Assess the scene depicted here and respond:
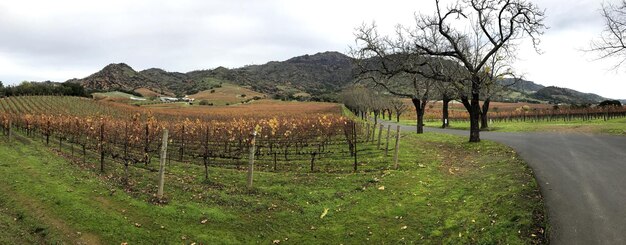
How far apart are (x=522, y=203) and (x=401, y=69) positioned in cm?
1378

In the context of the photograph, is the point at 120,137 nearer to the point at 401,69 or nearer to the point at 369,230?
the point at 401,69

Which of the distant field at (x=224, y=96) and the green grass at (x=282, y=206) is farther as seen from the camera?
the distant field at (x=224, y=96)

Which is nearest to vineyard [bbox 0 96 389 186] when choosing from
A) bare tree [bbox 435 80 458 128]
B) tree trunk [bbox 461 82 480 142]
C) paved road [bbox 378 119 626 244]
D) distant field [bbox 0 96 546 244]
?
distant field [bbox 0 96 546 244]

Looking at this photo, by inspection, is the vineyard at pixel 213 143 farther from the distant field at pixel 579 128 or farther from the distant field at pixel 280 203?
the distant field at pixel 579 128

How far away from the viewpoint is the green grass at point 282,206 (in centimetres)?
952

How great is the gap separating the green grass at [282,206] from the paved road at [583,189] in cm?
42

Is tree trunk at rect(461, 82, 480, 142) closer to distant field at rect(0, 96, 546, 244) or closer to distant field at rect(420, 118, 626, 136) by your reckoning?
distant field at rect(0, 96, 546, 244)

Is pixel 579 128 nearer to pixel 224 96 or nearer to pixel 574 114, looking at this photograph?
pixel 574 114

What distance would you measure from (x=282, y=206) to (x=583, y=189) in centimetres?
845

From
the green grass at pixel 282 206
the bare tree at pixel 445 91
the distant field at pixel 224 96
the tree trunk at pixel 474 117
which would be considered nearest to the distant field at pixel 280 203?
the green grass at pixel 282 206

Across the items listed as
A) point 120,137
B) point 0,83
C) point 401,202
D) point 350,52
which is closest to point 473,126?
point 350,52

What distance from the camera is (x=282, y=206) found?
12.0m

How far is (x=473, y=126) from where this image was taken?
21656 millimetres

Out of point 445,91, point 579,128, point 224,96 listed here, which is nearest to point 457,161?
point 579,128
